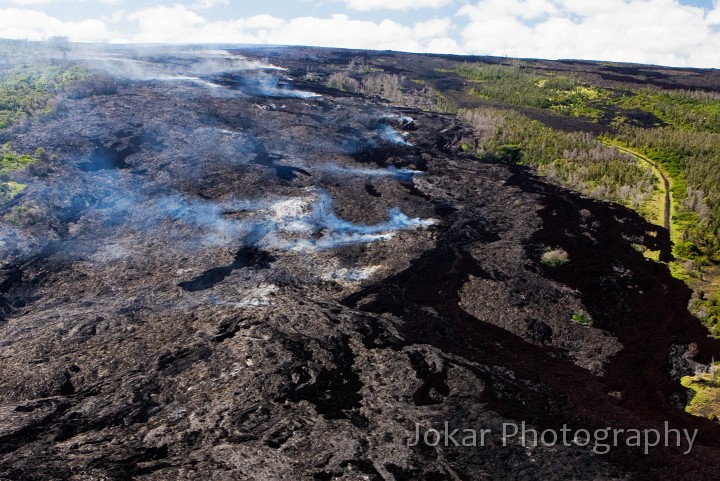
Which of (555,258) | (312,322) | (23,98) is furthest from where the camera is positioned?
(23,98)

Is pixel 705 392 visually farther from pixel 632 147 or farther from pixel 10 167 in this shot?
pixel 632 147

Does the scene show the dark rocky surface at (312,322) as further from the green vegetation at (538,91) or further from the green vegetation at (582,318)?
the green vegetation at (538,91)

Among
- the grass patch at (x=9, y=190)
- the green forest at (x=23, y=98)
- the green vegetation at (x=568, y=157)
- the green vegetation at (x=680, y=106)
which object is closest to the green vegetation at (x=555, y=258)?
the green vegetation at (x=568, y=157)

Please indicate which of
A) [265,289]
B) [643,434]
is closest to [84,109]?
[265,289]

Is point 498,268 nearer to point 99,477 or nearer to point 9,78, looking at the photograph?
point 99,477

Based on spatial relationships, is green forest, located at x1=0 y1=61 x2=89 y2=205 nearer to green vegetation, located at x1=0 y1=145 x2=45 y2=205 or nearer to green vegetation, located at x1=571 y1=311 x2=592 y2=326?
green vegetation, located at x1=0 y1=145 x2=45 y2=205

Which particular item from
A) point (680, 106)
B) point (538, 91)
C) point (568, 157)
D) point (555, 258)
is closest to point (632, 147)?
point (568, 157)

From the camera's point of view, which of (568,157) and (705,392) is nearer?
(705,392)

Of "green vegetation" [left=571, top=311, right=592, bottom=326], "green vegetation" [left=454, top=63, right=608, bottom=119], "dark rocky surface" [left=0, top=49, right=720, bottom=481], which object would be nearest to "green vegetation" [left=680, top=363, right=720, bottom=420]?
"dark rocky surface" [left=0, top=49, right=720, bottom=481]
